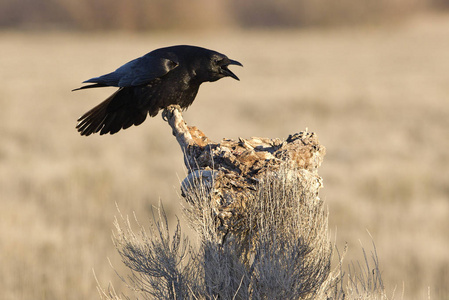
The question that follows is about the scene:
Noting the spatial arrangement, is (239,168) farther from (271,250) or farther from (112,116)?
(112,116)

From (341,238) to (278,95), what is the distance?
1288 centimetres

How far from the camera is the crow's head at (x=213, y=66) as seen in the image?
13.2 ft

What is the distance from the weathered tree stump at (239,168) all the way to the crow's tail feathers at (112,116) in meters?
0.92

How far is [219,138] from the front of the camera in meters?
16.0

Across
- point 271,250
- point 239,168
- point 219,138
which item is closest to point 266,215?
point 271,250

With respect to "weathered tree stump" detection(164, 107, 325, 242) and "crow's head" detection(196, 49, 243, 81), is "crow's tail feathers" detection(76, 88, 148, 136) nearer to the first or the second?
"crow's head" detection(196, 49, 243, 81)

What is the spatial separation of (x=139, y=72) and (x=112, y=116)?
0.47 metres

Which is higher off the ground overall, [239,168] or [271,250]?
[239,168]

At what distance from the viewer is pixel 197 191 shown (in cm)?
313

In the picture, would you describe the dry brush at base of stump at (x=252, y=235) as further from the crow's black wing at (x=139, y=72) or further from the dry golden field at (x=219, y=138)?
the crow's black wing at (x=139, y=72)

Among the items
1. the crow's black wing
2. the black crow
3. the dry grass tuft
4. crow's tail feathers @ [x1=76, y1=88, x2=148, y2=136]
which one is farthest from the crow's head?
the dry grass tuft

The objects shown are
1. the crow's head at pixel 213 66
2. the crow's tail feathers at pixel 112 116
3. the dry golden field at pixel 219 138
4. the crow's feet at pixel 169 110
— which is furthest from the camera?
the dry golden field at pixel 219 138

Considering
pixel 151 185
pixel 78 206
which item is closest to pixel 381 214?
pixel 151 185

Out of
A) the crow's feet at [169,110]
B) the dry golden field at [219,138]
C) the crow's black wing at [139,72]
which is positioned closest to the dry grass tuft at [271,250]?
the dry golden field at [219,138]
